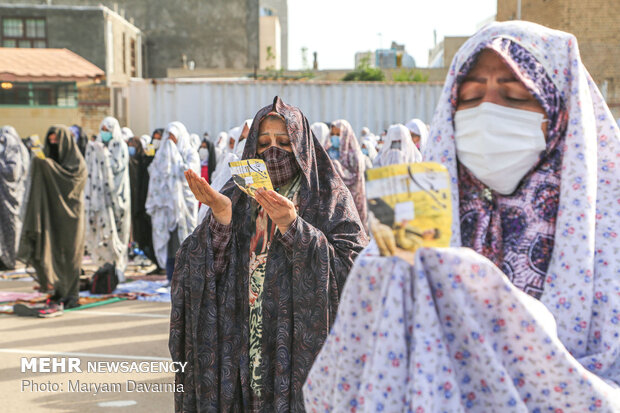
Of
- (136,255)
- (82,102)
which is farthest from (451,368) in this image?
(82,102)

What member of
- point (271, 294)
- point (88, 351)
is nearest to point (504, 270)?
point (271, 294)

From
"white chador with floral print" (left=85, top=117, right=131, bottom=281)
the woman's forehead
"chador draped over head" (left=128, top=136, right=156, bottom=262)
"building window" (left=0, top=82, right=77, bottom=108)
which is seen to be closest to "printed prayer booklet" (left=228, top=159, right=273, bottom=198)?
the woman's forehead

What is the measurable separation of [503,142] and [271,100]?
44.3 ft

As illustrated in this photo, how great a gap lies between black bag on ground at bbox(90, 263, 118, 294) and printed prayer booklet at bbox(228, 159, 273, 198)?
6203mm

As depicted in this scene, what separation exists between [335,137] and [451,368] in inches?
293

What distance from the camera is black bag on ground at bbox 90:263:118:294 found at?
830 centimetres

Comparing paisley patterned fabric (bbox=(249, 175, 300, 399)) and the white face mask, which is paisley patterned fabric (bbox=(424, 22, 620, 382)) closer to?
the white face mask

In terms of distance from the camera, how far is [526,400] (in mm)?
1361

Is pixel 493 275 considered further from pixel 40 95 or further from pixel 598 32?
pixel 40 95

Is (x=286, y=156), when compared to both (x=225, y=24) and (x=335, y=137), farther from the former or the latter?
(x=225, y=24)

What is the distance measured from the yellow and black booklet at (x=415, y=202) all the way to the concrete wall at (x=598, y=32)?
62.9 feet

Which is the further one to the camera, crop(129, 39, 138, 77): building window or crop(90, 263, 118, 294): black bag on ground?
crop(129, 39, 138, 77): building window

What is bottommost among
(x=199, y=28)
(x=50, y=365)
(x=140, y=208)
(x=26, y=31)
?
(x=50, y=365)

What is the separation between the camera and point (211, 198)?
2762mm
